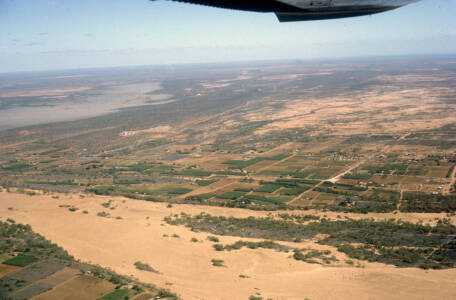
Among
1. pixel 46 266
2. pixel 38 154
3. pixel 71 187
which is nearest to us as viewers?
pixel 46 266

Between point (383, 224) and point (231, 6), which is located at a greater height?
point (231, 6)

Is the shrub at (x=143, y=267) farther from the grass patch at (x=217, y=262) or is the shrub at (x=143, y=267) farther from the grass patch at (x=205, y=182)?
the grass patch at (x=205, y=182)

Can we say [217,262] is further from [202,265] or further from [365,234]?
[365,234]

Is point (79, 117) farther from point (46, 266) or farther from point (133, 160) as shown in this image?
point (46, 266)

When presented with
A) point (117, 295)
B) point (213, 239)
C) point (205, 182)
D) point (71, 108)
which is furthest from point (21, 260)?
point (71, 108)

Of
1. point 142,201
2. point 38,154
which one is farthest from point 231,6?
point 38,154
